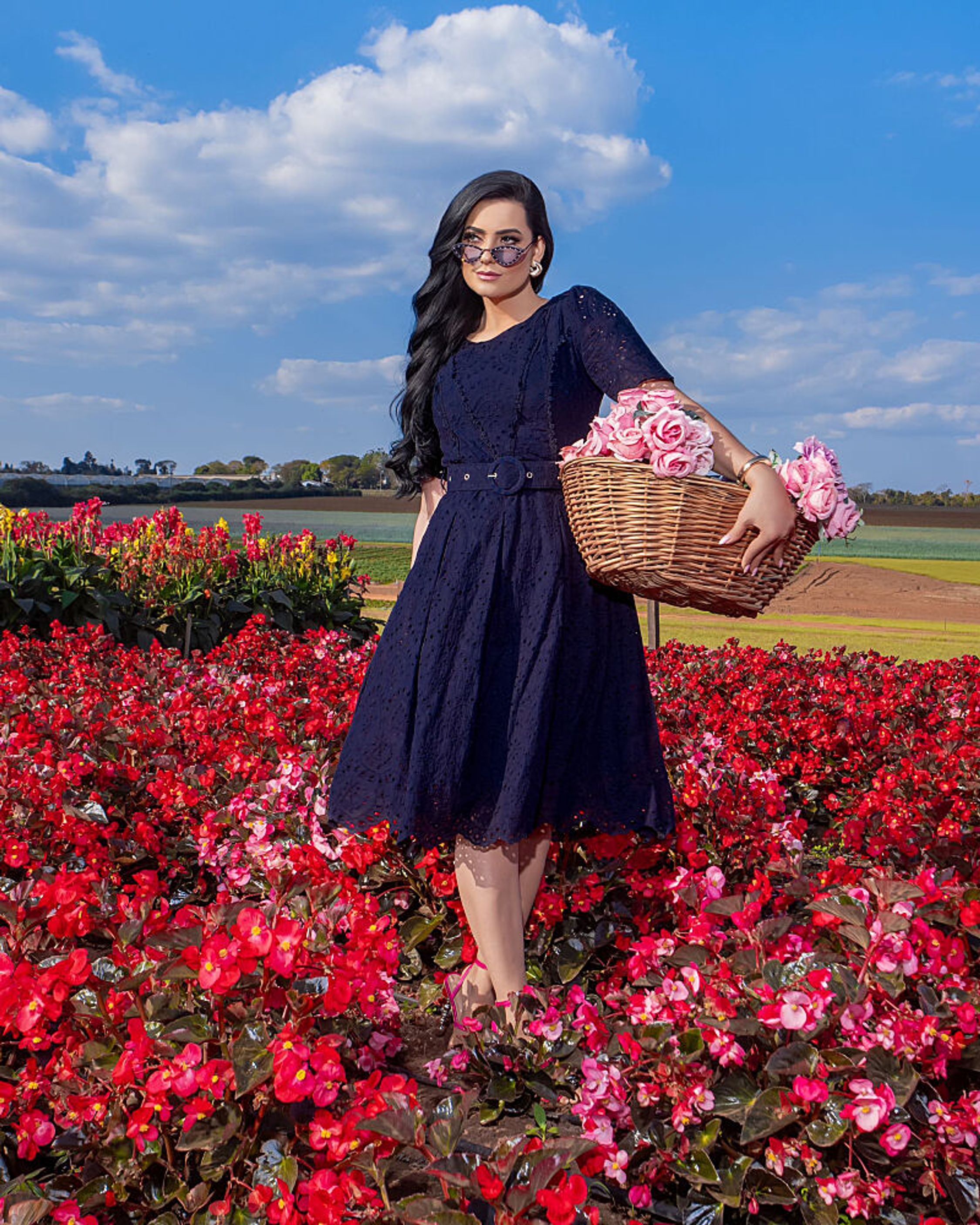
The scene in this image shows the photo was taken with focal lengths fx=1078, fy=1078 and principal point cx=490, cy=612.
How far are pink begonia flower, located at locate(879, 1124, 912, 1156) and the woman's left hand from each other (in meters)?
1.11

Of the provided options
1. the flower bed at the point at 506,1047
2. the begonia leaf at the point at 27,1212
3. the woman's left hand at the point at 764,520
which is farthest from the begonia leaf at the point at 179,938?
the woman's left hand at the point at 764,520

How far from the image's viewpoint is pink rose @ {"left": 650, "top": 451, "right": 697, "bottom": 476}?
7.22 ft

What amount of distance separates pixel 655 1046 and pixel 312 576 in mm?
7520

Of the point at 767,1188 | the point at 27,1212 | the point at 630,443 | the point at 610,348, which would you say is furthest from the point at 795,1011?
the point at 610,348

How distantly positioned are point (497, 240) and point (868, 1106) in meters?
2.17

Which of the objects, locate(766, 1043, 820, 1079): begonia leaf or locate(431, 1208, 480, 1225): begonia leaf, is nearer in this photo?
locate(431, 1208, 480, 1225): begonia leaf

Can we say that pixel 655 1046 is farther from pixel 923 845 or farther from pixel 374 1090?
pixel 923 845

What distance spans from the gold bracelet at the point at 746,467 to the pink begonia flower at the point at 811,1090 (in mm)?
1210

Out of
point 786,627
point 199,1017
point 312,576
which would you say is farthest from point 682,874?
point 786,627

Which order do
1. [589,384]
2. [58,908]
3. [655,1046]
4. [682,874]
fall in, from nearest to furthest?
1. [655,1046]
2. [58,908]
3. [589,384]
4. [682,874]

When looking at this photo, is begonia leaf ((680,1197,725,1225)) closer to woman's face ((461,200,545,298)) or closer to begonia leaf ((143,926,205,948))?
begonia leaf ((143,926,205,948))

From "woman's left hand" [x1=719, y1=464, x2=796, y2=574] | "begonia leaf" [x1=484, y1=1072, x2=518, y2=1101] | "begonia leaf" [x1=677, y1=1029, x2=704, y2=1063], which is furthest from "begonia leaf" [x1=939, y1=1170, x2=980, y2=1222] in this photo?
"woman's left hand" [x1=719, y1=464, x2=796, y2=574]

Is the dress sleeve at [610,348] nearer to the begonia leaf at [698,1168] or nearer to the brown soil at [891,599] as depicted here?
the begonia leaf at [698,1168]

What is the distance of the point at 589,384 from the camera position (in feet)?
8.89
